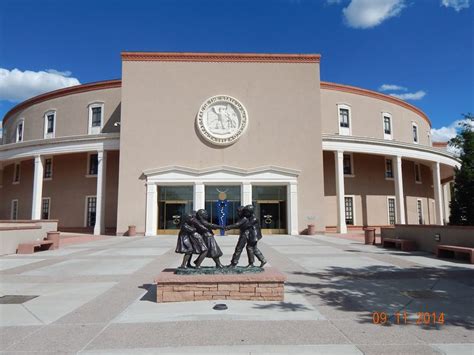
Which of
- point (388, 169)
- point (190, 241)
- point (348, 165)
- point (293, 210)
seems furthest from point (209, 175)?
point (190, 241)

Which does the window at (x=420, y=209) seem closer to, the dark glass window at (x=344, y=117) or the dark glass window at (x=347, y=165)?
the dark glass window at (x=347, y=165)

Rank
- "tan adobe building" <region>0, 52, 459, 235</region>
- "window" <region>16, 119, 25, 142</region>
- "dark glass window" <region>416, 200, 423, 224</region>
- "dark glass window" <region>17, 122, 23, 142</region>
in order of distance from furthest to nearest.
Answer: "dark glass window" <region>17, 122, 23, 142</region>
"window" <region>16, 119, 25, 142</region>
"dark glass window" <region>416, 200, 423, 224</region>
"tan adobe building" <region>0, 52, 459, 235</region>

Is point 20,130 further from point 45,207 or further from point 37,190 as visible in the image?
point 37,190

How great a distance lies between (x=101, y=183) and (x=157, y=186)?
5.15 metres

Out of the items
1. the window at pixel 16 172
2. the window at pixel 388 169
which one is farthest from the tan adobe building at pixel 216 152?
the window at pixel 16 172

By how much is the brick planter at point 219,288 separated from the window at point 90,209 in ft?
91.8

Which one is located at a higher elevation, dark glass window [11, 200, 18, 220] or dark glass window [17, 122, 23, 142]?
dark glass window [17, 122, 23, 142]

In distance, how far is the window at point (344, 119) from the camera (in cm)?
3422

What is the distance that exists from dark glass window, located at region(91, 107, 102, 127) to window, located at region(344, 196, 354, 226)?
24.2 meters

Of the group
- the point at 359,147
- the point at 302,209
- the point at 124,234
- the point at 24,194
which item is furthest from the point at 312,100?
the point at 24,194

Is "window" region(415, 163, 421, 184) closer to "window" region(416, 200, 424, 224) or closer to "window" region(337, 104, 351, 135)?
"window" region(416, 200, 424, 224)

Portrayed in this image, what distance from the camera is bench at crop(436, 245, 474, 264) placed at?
497 inches

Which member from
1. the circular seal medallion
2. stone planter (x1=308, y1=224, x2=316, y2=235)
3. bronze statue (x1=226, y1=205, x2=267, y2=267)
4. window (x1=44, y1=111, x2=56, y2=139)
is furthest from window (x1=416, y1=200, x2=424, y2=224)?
window (x1=44, y1=111, x2=56, y2=139)

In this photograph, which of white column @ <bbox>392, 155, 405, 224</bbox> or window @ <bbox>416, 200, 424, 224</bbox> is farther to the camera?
window @ <bbox>416, 200, 424, 224</bbox>
